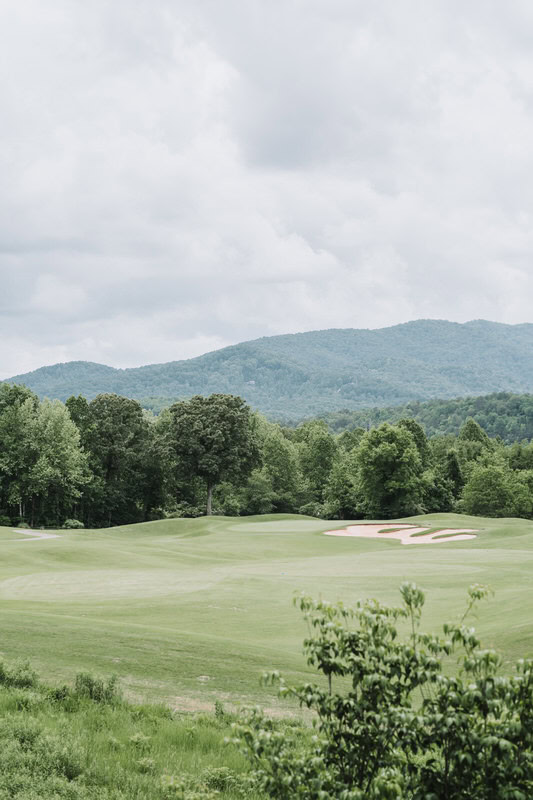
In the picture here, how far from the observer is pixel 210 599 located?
2162 centimetres

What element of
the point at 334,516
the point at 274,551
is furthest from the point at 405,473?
the point at 274,551

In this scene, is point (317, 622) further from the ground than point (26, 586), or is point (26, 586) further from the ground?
point (317, 622)

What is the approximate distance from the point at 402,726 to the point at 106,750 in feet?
17.2

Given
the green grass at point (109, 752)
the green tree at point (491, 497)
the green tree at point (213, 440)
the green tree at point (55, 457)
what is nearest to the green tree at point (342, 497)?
the green tree at point (491, 497)

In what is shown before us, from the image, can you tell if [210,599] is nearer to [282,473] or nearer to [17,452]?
[17,452]

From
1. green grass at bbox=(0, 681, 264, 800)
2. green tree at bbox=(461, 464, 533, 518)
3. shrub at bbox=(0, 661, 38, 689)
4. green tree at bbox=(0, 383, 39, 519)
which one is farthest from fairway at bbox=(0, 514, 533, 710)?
green tree at bbox=(461, 464, 533, 518)

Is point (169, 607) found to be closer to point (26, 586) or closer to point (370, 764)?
point (26, 586)

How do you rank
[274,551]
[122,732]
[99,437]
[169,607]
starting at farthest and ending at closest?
[99,437], [274,551], [169,607], [122,732]

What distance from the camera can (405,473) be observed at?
7869 cm

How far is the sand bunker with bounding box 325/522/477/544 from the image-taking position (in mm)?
46500

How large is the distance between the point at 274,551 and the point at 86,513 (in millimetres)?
44292

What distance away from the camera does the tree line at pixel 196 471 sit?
6988 cm

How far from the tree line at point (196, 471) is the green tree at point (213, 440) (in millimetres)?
118

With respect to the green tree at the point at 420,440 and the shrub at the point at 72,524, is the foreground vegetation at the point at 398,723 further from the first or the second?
the green tree at the point at 420,440
